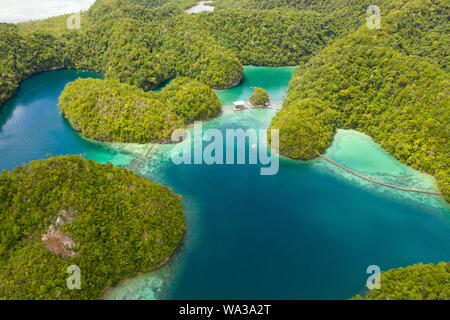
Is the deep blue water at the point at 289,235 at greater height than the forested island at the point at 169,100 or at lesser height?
lesser

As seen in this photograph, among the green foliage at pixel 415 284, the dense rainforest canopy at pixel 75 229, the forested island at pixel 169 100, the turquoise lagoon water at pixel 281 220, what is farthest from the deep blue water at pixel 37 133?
the green foliage at pixel 415 284

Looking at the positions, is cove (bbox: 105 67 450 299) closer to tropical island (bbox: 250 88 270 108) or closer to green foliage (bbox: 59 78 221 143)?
green foliage (bbox: 59 78 221 143)

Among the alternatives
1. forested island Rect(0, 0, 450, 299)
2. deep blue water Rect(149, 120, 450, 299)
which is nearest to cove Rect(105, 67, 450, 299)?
deep blue water Rect(149, 120, 450, 299)

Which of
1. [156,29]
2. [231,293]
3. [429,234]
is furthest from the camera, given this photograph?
[156,29]

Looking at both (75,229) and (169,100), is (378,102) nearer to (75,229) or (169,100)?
(169,100)

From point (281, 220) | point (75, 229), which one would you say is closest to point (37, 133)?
point (75, 229)

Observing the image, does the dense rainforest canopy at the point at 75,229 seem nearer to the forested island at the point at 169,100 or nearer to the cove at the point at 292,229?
the forested island at the point at 169,100
